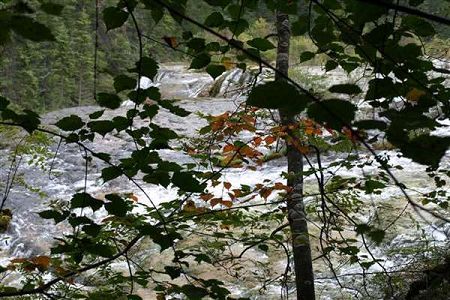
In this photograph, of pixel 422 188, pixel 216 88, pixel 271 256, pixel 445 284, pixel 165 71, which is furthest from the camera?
pixel 165 71

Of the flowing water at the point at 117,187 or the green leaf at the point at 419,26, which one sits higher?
the flowing water at the point at 117,187

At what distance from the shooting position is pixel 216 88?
11.9 meters

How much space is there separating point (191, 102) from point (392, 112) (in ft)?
31.3

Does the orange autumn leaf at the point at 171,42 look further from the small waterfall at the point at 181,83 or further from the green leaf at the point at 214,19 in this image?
the small waterfall at the point at 181,83

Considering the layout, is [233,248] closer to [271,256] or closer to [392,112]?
[271,256]

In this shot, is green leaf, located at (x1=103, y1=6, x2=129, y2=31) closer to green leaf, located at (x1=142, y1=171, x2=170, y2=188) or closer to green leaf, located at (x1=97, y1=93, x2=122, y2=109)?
green leaf, located at (x1=97, y1=93, x2=122, y2=109)

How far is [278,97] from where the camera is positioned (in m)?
0.46

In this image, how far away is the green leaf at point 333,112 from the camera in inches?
18.2

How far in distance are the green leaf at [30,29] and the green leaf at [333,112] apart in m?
0.29

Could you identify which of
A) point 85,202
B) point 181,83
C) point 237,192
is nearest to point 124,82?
point 85,202

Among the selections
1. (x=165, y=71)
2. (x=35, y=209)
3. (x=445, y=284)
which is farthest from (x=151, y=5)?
(x=165, y=71)

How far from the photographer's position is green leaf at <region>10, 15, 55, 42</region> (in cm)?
51

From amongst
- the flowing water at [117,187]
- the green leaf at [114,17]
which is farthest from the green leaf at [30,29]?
the flowing water at [117,187]

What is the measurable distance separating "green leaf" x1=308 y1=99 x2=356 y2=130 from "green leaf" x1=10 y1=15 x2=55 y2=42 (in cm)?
29
